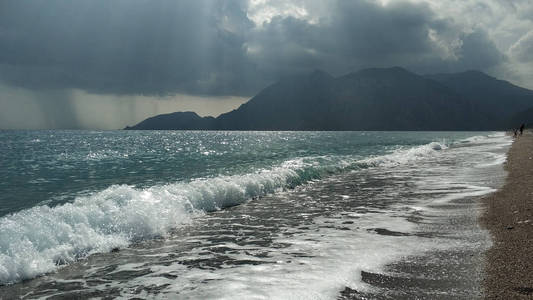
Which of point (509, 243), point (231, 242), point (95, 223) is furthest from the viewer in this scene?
point (95, 223)

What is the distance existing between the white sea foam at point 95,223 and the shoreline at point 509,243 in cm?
878

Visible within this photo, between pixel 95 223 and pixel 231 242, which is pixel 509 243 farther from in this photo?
pixel 95 223

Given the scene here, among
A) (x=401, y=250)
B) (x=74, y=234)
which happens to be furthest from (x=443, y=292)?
(x=74, y=234)

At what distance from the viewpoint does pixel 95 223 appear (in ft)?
37.4

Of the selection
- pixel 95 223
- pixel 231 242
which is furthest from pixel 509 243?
pixel 95 223

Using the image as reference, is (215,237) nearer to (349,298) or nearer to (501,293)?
(349,298)

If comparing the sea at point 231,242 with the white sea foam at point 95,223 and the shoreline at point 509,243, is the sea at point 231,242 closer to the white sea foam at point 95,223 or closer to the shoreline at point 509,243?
the white sea foam at point 95,223

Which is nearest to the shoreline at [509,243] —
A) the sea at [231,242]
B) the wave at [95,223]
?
the sea at [231,242]

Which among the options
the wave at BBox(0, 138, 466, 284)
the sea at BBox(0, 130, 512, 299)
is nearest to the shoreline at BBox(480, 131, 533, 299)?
the sea at BBox(0, 130, 512, 299)

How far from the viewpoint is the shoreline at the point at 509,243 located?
6.11 metres

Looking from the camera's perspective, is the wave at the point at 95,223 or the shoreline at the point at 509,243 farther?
the wave at the point at 95,223

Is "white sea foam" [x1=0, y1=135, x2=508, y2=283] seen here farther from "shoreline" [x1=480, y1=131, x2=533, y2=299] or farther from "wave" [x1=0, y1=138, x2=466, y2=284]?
"shoreline" [x1=480, y1=131, x2=533, y2=299]

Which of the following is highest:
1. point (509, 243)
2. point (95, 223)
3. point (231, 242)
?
point (509, 243)

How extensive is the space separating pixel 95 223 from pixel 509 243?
11125mm
